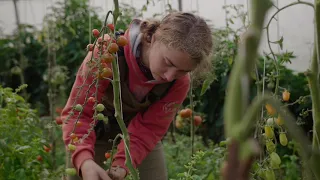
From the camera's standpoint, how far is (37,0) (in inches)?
236

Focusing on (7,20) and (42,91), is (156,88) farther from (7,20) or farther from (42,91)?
(7,20)

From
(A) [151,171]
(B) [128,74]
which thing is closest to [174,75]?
(B) [128,74]

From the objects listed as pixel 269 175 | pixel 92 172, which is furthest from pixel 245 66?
pixel 92 172

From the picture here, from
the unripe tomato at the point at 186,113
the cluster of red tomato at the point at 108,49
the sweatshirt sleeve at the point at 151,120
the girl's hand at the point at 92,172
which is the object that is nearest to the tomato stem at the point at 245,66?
the cluster of red tomato at the point at 108,49

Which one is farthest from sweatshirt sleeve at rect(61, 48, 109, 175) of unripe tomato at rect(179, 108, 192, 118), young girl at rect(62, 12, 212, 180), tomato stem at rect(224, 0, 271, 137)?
tomato stem at rect(224, 0, 271, 137)

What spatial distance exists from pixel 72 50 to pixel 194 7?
113cm

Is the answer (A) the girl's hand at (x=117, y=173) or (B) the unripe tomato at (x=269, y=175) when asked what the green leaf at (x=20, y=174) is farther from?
(B) the unripe tomato at (x=269, y=175)

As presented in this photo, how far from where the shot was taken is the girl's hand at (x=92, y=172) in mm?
1395

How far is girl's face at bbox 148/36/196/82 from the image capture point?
146 centimetres

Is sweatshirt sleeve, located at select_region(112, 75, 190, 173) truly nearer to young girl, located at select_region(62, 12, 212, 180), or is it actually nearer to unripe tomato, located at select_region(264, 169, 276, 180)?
young girl, located at select_region(62, 12, 212, 180)

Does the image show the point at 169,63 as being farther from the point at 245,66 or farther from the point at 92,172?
the point at 245,66

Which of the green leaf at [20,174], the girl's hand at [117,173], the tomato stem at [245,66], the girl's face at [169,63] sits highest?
the tomato stem at [245,66]

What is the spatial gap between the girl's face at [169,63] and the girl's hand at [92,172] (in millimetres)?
324

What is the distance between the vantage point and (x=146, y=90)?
69.0 inches
